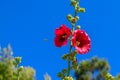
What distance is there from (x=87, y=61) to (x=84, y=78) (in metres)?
2.61

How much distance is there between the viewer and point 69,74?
15.3ft

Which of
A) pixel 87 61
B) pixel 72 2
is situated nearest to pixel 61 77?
pixel 72 2

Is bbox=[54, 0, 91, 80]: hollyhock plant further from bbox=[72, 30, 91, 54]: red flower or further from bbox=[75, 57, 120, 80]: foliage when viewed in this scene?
bbox=[75, 57, 120, 80]: foliage

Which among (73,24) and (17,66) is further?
(17,66)

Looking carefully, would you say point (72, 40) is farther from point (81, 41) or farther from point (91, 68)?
point (91, 68)

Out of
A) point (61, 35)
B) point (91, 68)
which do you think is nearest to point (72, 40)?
point (61, 35)

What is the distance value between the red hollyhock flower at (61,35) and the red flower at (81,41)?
0.09 m

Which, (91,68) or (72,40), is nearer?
(72,40)

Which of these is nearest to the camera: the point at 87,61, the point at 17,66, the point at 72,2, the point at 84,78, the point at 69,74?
the point at 69,74

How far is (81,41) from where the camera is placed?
5180mm

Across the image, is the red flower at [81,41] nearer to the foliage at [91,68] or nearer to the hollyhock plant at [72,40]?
the hollyhock plant at [72,40]

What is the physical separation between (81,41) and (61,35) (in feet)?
0.82

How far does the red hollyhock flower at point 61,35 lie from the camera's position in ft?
16.1

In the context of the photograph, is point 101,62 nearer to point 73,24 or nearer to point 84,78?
point 84,78
